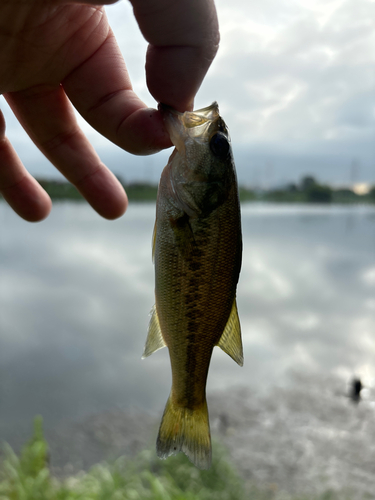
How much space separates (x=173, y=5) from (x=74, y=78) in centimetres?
78

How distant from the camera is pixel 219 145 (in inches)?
67.9

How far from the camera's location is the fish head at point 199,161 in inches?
66.2

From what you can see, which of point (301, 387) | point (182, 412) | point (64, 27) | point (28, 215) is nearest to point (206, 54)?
point (64, 27)

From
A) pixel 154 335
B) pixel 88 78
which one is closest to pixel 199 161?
pixel 88 78

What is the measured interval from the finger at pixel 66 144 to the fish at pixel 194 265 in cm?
80

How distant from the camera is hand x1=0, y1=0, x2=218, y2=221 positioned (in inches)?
57.2

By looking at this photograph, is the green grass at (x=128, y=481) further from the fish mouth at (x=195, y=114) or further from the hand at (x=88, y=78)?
the fish mouth at (x=195, y=114)

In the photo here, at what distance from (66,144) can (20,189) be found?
1.95 ft

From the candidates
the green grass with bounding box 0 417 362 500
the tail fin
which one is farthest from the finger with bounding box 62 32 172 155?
the green grass with bounding box 0 417 362 500

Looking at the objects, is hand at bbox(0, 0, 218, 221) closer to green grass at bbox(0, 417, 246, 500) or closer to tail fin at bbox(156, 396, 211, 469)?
tail fin at bbox(156, 396, 211, 469)

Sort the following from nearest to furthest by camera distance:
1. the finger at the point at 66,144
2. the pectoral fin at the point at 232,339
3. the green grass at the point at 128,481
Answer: the pectoral fin at the point at 232,339, the finger at the point at 66,144, the green grass at the point at 128,481

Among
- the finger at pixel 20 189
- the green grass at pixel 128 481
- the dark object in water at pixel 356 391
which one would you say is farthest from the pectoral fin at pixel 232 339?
the dark object in water at pixel 356 391

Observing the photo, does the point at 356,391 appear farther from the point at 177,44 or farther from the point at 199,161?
the point at 177,44

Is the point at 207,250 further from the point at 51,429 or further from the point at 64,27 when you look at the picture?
the point at 51,429
